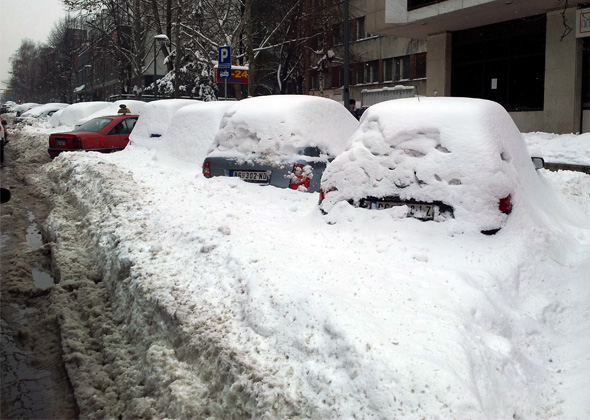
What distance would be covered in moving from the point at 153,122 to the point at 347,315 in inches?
526

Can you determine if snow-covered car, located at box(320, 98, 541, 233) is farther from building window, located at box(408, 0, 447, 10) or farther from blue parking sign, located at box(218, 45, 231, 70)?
building window, located at box(408, 0, 447, 10)

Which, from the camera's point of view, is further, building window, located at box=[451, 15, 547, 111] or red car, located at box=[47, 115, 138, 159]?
building window, located at box=[451, 15, 547, 111]

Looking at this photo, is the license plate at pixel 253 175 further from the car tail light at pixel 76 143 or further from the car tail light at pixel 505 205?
the car tail light at pixel 76 143

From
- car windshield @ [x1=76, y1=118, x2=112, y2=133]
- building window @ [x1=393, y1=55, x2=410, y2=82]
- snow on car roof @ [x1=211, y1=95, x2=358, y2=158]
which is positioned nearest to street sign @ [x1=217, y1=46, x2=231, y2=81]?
car windshield @ [x1=76, y1=118, x2=112, y2=133]

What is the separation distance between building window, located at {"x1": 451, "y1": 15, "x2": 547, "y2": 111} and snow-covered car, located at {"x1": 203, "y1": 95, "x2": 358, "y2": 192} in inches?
570

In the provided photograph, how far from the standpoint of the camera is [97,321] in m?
4.75

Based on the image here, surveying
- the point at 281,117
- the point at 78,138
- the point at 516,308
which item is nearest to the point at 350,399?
the point at 516,308

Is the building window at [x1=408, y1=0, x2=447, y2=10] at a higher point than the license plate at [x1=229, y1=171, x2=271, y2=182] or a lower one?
higher

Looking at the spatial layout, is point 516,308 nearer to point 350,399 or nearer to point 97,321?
point 350,399

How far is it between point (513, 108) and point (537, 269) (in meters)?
18.4

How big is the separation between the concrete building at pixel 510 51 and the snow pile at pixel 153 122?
1062 centimetres

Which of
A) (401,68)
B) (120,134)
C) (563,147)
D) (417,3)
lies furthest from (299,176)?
(401,68)

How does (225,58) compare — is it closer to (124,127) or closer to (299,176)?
(124,127)

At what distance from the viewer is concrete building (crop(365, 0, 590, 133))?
19.0 metres
